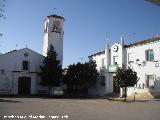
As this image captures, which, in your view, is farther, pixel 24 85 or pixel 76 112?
pixel 24 85

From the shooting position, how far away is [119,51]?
39250 millimetres

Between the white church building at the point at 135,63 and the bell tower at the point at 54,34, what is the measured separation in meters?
7.92

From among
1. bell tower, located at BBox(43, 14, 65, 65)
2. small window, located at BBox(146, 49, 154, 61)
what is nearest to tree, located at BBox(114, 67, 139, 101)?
small window, located at BBox(146, 49, 154, 61)

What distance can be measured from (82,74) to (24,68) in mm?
10432

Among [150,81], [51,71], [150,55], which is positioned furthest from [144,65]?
[51,71]

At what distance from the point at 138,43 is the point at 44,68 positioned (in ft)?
53.4

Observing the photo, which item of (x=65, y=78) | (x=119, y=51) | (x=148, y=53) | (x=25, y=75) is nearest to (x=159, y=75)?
(x=148, y=53)

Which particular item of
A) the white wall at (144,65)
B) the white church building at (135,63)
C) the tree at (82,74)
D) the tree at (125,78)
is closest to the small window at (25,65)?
the tree at (82,74)

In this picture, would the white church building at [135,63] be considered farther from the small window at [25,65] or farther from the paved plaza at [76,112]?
the paved plaza at [76,112]

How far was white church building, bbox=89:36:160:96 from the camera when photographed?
109 ft

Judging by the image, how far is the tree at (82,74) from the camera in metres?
42.9

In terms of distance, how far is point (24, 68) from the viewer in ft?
152

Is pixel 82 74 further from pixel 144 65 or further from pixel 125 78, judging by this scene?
pixel 125 78

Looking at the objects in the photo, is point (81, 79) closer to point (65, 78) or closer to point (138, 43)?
point (65, 78)
